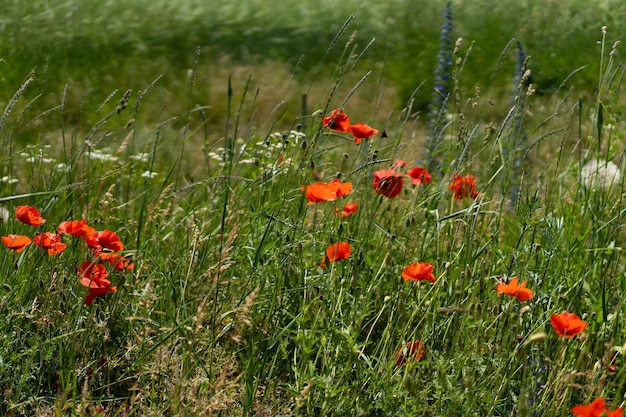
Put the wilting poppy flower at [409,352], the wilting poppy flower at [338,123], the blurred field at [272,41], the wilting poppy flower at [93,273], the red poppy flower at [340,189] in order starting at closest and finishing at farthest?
the wilting poppy flower at [409,352], the wilting poppy flower at [93,273], the red poppy flower at [340,189], the wilting poppy flower at [338,123], the blurred field at [272,41]

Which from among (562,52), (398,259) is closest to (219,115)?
(562,52)

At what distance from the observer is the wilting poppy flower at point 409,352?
193 centimetres

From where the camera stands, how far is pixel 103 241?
6.84ft

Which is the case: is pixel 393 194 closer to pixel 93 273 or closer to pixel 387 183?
pixel 387 183

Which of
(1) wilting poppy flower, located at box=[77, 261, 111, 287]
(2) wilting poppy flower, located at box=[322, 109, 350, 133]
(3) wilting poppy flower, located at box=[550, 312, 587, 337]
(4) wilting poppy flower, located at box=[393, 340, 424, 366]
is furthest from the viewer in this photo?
(2) wilting poppy flower, located at box=[322, 109, 350, 133]

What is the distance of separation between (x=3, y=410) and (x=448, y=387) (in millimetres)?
1003

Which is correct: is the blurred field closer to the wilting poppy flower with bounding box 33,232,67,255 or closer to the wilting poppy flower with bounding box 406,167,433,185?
the wilting poppy flower with bounding box 406,167,433,185

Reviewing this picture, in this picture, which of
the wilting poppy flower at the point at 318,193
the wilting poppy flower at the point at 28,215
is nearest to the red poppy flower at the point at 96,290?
the wilting poppy flower at the point at 28,215

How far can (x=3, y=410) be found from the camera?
2.01 m

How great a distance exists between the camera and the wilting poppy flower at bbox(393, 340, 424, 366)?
1929mm

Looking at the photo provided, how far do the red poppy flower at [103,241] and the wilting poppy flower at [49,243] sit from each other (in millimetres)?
67

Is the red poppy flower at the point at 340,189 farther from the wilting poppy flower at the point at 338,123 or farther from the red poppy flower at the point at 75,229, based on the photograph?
the red poppy flower at the point at 75,229

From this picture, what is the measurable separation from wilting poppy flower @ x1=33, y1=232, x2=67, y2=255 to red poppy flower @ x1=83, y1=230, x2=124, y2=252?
0.22 feet

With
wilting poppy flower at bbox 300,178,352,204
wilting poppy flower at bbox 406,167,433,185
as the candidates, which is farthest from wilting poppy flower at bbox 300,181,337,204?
wilting poppy flower at bbox 406,167,433,185
